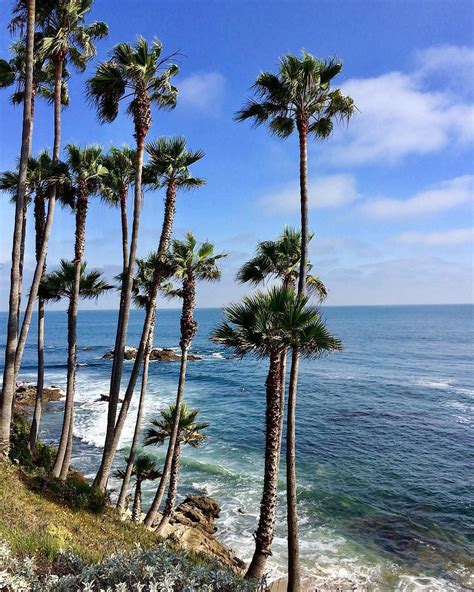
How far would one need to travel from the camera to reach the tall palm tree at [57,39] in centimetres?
1595

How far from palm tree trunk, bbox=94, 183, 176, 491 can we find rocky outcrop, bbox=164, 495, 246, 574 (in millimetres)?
3574

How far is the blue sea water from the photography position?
18.4 m

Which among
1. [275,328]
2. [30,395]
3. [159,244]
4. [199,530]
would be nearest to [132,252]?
[159,244]

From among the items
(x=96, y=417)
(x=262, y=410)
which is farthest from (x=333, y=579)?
(x=96, y=417)

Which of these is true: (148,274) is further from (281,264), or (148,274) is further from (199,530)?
(199,530)

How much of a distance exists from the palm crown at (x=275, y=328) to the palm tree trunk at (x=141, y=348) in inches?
207

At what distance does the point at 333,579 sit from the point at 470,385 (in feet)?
153

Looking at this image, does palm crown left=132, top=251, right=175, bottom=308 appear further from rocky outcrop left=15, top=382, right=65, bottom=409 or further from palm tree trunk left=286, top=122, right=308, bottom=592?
rocky outcrop left=15, top=382, right=65, bottom=409

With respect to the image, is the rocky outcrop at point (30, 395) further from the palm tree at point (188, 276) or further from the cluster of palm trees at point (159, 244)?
the palm tree at point (188, 276)

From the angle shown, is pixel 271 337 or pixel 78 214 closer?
pixel 271 337

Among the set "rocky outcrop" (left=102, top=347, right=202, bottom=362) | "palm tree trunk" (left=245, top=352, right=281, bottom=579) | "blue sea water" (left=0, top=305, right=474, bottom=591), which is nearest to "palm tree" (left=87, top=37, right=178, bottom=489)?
"palm tree trunk" (left=245, top=352, right=281, bottom=579)

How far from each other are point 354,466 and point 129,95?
26984mm

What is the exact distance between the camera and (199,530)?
19141 mm

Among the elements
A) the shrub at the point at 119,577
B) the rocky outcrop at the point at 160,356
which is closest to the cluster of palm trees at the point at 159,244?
the shrub at the point at 119,577
